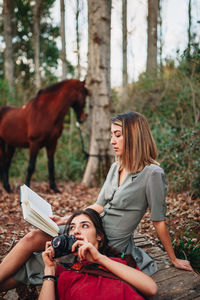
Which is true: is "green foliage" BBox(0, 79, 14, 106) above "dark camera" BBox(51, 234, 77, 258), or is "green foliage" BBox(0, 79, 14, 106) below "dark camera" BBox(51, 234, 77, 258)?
above

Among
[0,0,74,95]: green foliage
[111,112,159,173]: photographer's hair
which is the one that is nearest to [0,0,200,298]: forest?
[111,112,159,173]: photographer's hair

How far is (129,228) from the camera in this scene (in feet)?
6.84

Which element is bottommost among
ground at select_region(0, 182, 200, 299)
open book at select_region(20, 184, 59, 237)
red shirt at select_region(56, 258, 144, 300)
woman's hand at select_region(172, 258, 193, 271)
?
ground at select_region(0, 182, 200, 299)

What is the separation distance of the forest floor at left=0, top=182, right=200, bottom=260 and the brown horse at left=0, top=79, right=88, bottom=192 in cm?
52

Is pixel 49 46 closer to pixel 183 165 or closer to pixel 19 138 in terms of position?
pixel 19 138

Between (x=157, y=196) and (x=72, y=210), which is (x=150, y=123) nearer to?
(x=72, y=210)

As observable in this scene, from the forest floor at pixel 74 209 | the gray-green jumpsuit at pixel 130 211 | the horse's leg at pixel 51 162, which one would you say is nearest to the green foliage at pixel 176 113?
the forest floor at pixel 74 209

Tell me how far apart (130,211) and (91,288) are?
2.19ft

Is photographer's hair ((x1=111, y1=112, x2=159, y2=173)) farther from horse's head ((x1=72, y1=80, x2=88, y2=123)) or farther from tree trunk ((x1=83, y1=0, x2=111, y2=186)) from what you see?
tree trunk ((x1=83, y1=0, x2=111, y2=186))

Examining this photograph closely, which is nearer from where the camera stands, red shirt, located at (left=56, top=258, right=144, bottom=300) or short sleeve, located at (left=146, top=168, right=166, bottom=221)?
red shirt, located at (left=56, top=258, right=144, bottom=300)

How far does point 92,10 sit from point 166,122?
3409 millimetres

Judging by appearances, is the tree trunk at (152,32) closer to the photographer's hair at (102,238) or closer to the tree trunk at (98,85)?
the tree trunk at (98,85)

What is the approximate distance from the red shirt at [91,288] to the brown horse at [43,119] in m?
4.03

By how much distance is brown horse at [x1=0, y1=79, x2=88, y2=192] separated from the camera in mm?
5508
